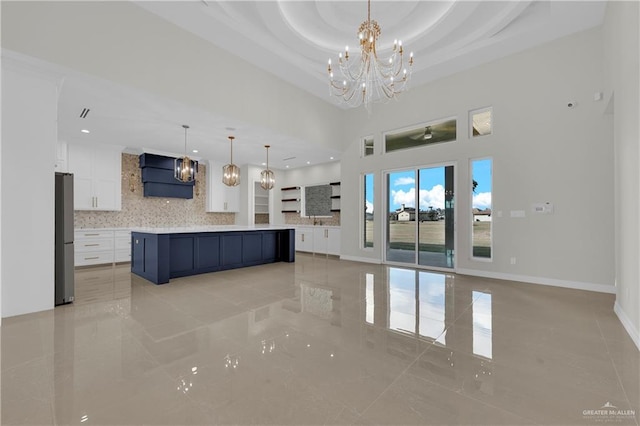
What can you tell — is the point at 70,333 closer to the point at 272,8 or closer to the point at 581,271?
the point at 272,8

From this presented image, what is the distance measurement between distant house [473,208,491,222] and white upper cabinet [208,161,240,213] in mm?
7175

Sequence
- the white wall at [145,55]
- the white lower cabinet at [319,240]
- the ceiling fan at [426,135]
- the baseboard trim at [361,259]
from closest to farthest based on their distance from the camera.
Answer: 1. the white wall at [145,55]
2. the ceiling fan at [426,135]
3. the baseboard trim at [361,259]
4. the white lower cabinet at [319,240]

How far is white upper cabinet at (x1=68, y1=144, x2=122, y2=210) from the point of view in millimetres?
6411

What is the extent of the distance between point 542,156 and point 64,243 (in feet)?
25.0

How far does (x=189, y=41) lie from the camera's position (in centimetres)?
446

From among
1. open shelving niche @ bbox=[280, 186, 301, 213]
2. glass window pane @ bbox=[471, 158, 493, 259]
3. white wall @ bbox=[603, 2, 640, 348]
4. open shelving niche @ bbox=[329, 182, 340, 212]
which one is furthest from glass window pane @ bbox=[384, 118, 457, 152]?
open shelving niche @ bbox=[280, 186, 301, 213]

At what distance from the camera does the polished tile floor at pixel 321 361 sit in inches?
66.8

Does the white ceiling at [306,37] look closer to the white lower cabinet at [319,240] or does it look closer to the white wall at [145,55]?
the white wall at [145,55]

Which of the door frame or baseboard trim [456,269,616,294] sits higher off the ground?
the door frame

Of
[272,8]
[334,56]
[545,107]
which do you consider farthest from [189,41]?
[545,107]

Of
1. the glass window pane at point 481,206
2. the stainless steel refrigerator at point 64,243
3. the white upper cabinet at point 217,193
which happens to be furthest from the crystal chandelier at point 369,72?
the white upper cabinet at point 217,193

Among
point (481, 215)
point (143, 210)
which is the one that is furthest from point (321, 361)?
point (143, 210)

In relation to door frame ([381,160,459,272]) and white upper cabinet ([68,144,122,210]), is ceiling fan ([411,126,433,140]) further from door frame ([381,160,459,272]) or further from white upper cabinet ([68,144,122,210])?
white upper cabinet ([68,144,122,210])

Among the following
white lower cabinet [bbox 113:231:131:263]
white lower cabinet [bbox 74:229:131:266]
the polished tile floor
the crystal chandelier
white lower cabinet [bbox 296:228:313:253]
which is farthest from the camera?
white lower cabinet [bbox 296:228:313:253]
